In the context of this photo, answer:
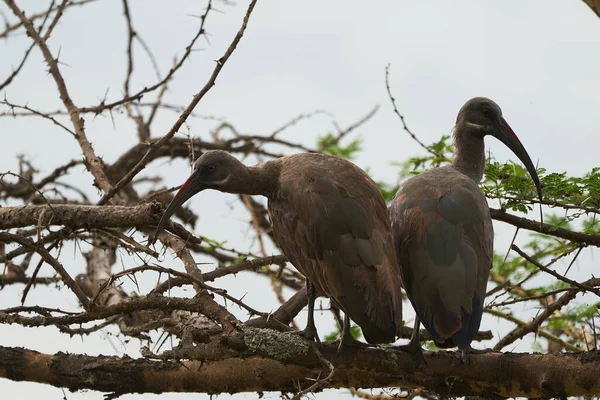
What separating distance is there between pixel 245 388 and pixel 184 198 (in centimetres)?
154

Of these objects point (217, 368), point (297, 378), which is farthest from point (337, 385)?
point (217, 368)

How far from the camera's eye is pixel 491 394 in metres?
5.16

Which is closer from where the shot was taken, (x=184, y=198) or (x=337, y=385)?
(x=337, y=385)

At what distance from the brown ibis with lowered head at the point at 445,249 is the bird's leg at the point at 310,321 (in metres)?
0.57

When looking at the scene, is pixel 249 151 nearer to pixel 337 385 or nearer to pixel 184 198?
pixel 184 198

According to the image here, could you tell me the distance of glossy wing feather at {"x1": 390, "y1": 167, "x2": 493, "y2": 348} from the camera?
519cm

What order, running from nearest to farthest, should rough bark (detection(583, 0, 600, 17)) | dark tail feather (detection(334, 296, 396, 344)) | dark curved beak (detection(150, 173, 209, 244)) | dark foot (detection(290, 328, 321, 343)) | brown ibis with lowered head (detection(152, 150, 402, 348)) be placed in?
rough bark (detection(583, 0, 600, 17))
dark tail feather (detection(334, 296, 396, 344))
brown ibis with lowered head (detection(152, 150, 402, 348))
dark foot (detection(290, 328, 321, 343))
dark curved beak (detection(150, 173, 209, 244))

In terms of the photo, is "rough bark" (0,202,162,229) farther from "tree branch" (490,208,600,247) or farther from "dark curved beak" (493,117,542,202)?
"dark curved beak" (493,117,542,202)

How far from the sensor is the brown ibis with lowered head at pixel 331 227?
5.09m

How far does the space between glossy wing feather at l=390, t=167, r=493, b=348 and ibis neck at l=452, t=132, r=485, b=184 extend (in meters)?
0.64

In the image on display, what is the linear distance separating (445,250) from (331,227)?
68 centimetres

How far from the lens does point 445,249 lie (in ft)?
17.8

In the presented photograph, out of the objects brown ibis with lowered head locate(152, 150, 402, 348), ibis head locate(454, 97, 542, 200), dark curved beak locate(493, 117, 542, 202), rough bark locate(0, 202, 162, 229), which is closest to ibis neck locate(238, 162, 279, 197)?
brown ibis with lowered head locate(152, 150, 402, 348)

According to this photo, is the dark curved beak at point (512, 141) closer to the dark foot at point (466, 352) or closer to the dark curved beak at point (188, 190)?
the dark foot at point (466, 352)
